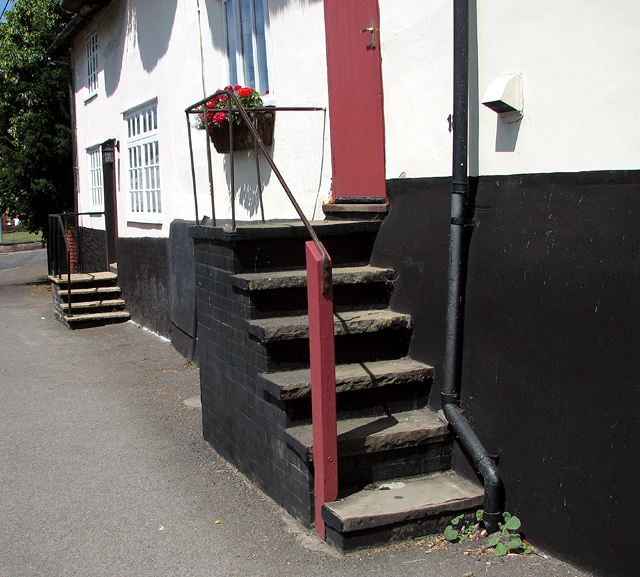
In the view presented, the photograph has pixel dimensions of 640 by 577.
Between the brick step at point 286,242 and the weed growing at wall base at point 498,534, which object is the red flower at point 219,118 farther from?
the weed growing at wall base at point 498,534

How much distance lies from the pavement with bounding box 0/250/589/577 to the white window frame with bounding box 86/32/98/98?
25.1 feet

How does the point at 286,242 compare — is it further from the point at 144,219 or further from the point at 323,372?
the point at 144,219

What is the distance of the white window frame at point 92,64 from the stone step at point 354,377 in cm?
1101

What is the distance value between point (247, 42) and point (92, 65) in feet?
25.7

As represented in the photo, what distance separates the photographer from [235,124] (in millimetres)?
6531

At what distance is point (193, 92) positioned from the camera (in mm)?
8344

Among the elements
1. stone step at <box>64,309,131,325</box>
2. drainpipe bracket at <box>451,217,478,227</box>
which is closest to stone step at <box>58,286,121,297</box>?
stone step at <box>64,309,131,325</box>

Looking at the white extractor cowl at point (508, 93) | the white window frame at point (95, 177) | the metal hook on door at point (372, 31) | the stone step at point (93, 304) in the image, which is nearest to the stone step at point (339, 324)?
the white extractor cowl at point (508, 93)

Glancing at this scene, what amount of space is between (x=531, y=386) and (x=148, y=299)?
7.77 m

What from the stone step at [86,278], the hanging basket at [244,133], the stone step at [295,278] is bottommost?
the stone step at [86,278]

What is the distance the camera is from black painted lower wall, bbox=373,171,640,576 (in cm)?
304

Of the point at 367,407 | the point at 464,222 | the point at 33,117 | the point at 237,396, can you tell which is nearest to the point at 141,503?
the point at 237,396

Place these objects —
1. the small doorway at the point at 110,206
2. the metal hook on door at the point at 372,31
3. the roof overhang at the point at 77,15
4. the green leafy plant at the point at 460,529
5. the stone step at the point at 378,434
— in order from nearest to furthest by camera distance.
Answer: the green leafy plant at the point at 460,529 → the stone step at the point at 378,434 → the metal hook on door at the point at 372,31 → the roof overhang at the point at 77,15 → the small doorway at the point at 110,206

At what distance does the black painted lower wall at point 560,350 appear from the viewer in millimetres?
3041
